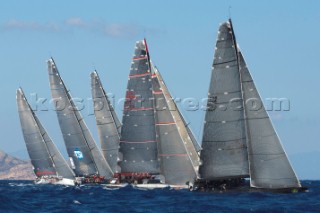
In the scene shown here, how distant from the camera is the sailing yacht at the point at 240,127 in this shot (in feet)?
204

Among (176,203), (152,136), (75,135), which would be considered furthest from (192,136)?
(176,203)

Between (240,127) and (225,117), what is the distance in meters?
1.33

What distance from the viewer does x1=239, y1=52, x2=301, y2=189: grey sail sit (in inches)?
2432

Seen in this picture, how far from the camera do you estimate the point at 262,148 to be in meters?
62.1

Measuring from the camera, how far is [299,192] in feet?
205

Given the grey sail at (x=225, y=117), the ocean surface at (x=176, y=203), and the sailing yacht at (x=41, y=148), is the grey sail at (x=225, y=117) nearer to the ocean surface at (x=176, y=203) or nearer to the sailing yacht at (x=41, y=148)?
the ocean surface at (x=176, y=203)

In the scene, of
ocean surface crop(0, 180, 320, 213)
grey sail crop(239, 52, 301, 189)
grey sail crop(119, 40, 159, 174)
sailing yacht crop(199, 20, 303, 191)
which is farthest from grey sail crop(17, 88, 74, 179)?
grey sail crop(239, 52, 301, 189)

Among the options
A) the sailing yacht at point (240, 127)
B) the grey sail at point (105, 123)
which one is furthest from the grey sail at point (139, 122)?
the sailing yacht at point (240, 127)

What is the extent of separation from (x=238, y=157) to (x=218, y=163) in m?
1.65

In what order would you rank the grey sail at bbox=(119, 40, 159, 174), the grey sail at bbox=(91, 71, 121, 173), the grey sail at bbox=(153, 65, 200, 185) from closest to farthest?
the grey sail at bbox=(153, 65, 200, 185), the grey sail at bbox=(119, 40, 159, 174), the grey sail at bbox=(91, 71, 121, 173)

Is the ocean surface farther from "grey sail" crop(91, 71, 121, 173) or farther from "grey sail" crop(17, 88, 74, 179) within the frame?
"grey sail" crop(17, 88, 74, 179)

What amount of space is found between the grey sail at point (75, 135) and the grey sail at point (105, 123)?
1.17 metres

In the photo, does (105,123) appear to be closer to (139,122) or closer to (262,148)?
(139,122)

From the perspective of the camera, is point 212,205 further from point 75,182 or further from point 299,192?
point 75,182
